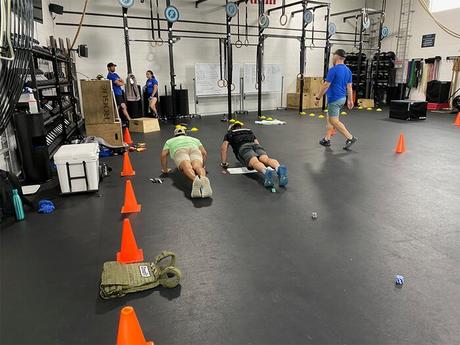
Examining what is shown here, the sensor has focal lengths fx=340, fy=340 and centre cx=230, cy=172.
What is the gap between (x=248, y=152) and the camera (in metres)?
4.12

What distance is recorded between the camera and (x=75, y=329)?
169 centimetres

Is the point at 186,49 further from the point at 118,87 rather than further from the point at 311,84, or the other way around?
the point at 311,84

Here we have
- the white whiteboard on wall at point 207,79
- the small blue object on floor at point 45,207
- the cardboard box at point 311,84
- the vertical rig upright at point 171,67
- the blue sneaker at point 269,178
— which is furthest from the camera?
the cardboard box at point 311,84

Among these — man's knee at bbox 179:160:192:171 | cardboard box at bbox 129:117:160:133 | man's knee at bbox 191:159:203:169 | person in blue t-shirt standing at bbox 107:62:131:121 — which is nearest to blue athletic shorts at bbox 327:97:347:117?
man's knee at bbox 191:159:203:169

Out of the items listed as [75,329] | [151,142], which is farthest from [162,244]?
[151,142]

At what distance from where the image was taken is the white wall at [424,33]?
1091cm

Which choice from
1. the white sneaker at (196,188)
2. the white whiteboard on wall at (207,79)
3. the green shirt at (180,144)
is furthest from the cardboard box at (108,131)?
the white whiteboard on wall at (207,79)

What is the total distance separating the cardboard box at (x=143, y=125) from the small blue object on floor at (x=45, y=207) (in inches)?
180

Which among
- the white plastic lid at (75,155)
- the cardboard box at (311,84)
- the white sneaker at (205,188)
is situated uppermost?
the cardboard box at (311,84)

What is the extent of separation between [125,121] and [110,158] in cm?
354

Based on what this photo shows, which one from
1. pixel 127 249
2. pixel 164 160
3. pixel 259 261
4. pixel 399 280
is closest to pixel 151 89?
pixel 164 160

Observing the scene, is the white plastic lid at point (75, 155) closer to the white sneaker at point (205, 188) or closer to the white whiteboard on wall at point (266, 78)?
the white sneaker at point (205, 188)

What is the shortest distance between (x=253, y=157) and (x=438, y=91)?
33.2 feet

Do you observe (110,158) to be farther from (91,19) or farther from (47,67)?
(91,19)
